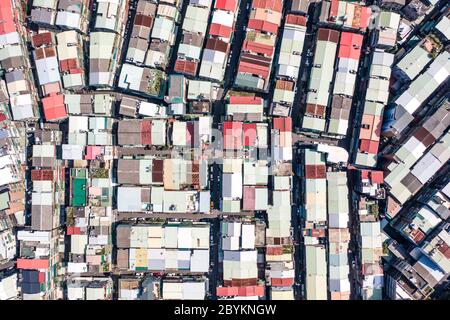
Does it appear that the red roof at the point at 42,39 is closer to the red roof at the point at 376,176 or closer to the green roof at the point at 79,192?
the green roof at the point at 79,192

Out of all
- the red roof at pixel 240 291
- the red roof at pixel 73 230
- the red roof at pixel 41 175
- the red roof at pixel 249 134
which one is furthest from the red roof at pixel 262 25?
the red roof at pixel 73 230

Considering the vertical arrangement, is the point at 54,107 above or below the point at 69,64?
below

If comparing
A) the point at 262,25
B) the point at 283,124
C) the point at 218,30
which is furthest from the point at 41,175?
the point at 262,25

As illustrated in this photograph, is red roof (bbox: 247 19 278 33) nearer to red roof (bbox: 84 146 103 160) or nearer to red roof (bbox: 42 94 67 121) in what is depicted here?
red roof (bbox: 84 146 103 160)

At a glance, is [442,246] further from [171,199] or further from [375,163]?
[171,199]

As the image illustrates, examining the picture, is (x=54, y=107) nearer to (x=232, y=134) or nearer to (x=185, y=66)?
(x=185, y=66)

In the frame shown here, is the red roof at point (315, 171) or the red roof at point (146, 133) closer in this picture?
the red roof at point (315, 171)

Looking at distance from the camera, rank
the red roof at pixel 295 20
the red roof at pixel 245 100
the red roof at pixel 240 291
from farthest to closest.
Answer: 1. the red roof at pixel 295 20
2. the red roof at pixel 245 100
3. the red roof at pixel 240 291
